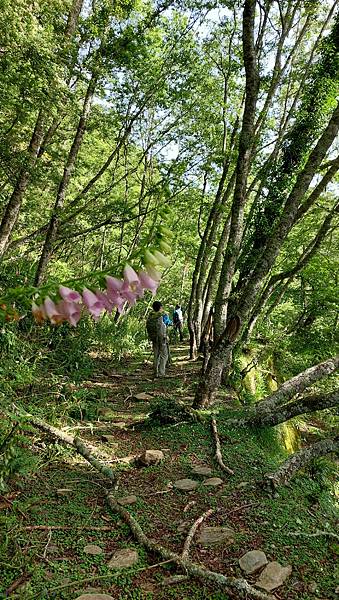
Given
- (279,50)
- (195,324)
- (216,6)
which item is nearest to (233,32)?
(216,6)

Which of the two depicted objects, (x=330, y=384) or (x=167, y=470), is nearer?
A: (x=167, y=470)

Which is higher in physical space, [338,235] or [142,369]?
[338,235]

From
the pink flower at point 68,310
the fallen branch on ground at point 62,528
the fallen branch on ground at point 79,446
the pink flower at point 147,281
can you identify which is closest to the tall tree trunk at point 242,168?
the fallen branch on ground at point 79,446

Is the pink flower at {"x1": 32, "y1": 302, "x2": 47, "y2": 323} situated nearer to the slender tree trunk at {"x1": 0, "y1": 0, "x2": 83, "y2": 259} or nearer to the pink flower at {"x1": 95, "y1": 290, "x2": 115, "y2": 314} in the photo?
the pink flower at {"x1": 95, "y1": 290, "x2": 115, "y2": 314}

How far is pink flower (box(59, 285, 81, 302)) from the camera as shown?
1.61 m

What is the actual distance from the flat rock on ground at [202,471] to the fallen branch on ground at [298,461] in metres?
0.59

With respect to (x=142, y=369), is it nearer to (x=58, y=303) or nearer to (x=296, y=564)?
(x=296, y=564)

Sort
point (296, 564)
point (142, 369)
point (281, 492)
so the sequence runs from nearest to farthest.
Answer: point (296, 564)
point (281, 492)
point (142, 369)

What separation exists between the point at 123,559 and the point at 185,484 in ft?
4.28

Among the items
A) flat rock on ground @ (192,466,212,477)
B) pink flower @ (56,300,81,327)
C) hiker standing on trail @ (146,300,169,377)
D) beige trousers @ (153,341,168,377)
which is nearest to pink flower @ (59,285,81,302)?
pink flower @ (56,300,81,327)

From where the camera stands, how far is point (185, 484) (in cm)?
411

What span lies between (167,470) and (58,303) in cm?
326

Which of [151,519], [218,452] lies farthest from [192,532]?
[218,452]

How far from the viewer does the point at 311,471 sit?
449 centimetres
